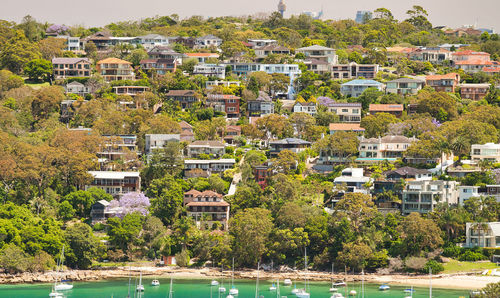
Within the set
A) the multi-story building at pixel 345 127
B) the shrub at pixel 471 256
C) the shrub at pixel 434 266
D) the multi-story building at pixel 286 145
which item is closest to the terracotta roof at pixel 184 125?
the multi-story building at pixel 286 145

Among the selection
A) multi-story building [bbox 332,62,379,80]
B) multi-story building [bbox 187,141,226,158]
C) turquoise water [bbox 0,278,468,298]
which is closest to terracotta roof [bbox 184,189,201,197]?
multi-story building [bbox 187,141,226,158]

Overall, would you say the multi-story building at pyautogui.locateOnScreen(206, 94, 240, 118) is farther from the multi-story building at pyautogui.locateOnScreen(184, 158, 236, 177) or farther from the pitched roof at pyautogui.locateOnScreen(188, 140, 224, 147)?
the multi-story building at pyautogui.locateOnScreen(184, 158, 236, 177)

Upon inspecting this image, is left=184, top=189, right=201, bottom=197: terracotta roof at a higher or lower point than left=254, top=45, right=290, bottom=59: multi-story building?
lower

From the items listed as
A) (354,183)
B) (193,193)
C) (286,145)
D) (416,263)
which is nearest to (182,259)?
(193,193)

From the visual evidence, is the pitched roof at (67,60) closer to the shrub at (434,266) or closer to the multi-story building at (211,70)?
Answer: the multi-story building at (211,70)

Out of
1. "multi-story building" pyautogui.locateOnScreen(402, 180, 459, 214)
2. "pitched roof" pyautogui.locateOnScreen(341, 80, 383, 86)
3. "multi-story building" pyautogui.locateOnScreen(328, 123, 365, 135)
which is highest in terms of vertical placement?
"pitched roof" pyautogui.locateOnScreen(341, 80, 383, 86)

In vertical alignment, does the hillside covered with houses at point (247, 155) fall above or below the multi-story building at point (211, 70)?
below
